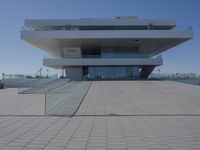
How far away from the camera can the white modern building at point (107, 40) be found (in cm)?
3606

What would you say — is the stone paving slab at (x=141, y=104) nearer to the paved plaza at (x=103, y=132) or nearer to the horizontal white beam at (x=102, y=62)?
the paved plaza at (x=103, y=132)

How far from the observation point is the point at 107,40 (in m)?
37.6

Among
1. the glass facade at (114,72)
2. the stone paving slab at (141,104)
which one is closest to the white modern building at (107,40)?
the glass facade at (114,72)

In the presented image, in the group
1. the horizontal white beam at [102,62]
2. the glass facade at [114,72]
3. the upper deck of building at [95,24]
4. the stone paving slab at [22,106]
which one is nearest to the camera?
the stone paving slab at [22,106]

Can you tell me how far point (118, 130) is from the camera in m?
6.36

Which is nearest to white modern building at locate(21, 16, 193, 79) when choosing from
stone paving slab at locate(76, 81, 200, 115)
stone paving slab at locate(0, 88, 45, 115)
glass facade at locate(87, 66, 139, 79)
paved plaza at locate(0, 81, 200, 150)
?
glass facade at locate(87, 66, 139, 79)

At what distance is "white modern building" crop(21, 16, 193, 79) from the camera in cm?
3606

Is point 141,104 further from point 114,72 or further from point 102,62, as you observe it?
point 114,72

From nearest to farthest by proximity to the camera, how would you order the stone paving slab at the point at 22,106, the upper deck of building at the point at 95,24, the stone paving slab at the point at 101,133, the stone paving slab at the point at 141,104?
the stone paving slab at the point at 101,133 → the stone paving slab at the point at 141,104 → the stone paving slab at the point at 22,106 → the upper deck of building at the point at 95,24

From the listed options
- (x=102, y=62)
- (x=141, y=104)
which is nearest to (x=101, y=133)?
(x=141, y=104)

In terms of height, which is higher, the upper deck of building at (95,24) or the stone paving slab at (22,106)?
the upper deck of building at (95,24)

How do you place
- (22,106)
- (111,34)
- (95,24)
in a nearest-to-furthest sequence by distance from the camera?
(22,106)
(111,34)
(95,24)

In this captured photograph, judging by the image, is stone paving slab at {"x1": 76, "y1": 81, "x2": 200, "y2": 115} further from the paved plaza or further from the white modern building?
the white modern building

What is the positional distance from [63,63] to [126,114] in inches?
1151
